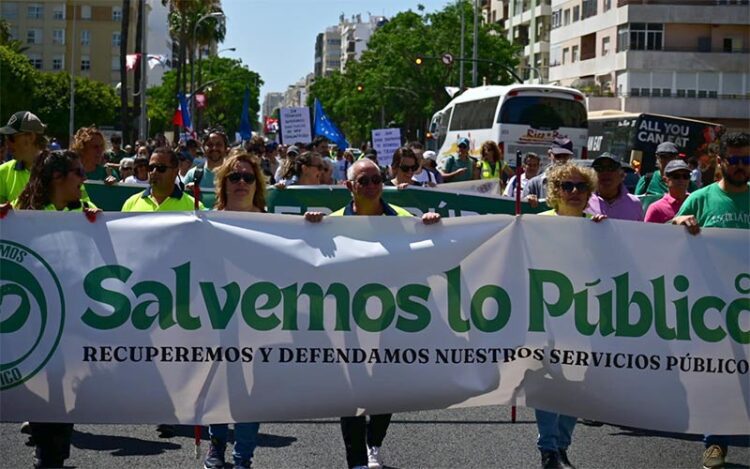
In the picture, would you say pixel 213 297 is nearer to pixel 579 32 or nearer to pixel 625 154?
pixel 625 154

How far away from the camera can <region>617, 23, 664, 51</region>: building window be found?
68312mm

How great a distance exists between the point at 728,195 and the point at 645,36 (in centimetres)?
6284

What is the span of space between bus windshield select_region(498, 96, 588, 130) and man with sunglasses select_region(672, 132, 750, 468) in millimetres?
27033

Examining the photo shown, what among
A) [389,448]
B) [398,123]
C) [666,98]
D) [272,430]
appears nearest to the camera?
[389,448]

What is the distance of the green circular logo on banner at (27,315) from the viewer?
6570mm

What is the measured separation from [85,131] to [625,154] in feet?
99.6

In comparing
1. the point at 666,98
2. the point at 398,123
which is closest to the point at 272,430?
the point at 666,98

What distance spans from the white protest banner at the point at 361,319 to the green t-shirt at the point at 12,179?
6.03ft

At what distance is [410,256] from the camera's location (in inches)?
269

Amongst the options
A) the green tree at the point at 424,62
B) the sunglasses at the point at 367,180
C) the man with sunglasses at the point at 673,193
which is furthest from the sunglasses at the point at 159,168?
the green tree at the point at 424,62

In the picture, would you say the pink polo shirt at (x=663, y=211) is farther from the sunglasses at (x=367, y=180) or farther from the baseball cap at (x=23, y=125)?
the baseball cap at (x=23, y=125)

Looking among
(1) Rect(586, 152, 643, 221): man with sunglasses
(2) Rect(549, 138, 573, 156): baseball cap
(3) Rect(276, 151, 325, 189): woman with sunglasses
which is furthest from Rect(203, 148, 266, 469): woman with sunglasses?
(2) Rect(549, 138, 573, 156): baseball cap

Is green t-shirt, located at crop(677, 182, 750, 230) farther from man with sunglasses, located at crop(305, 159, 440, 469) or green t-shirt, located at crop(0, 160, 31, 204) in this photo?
green t-shirt, located at crop(0, 160, 31, 204)

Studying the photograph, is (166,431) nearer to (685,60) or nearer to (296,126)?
(296,126)
